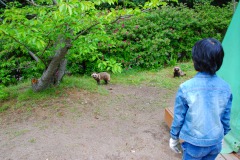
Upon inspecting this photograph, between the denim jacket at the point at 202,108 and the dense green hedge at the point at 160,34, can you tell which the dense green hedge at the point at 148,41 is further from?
the denim jacket at the point at 202,108

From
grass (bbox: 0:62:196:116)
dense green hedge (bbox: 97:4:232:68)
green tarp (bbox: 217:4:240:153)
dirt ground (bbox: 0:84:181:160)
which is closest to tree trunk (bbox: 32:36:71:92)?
grass (bbox: 0:62:196:116)

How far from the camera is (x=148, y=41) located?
8000mm

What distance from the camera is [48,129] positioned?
3.84 meters

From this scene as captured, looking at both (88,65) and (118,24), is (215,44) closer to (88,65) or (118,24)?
(88,65)

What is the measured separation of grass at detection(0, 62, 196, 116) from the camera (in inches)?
189

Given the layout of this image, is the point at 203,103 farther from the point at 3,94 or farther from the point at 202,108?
the point at 3,94

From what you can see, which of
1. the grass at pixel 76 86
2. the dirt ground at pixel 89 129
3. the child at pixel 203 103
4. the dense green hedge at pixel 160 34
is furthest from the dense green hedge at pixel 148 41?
the child at pixel 203 103

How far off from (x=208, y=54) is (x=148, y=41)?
6.43 m

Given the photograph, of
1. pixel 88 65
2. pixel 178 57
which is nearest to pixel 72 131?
pixel 88 65

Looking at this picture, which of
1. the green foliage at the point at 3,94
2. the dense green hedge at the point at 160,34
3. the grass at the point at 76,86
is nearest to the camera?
the green foliage at the point at 3,94

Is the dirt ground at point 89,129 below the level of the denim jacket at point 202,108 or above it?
below

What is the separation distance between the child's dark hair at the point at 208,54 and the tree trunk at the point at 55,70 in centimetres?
271

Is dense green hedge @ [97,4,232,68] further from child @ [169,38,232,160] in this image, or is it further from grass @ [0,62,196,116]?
child @ [169,38,232,160]

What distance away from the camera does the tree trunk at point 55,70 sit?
424cm
